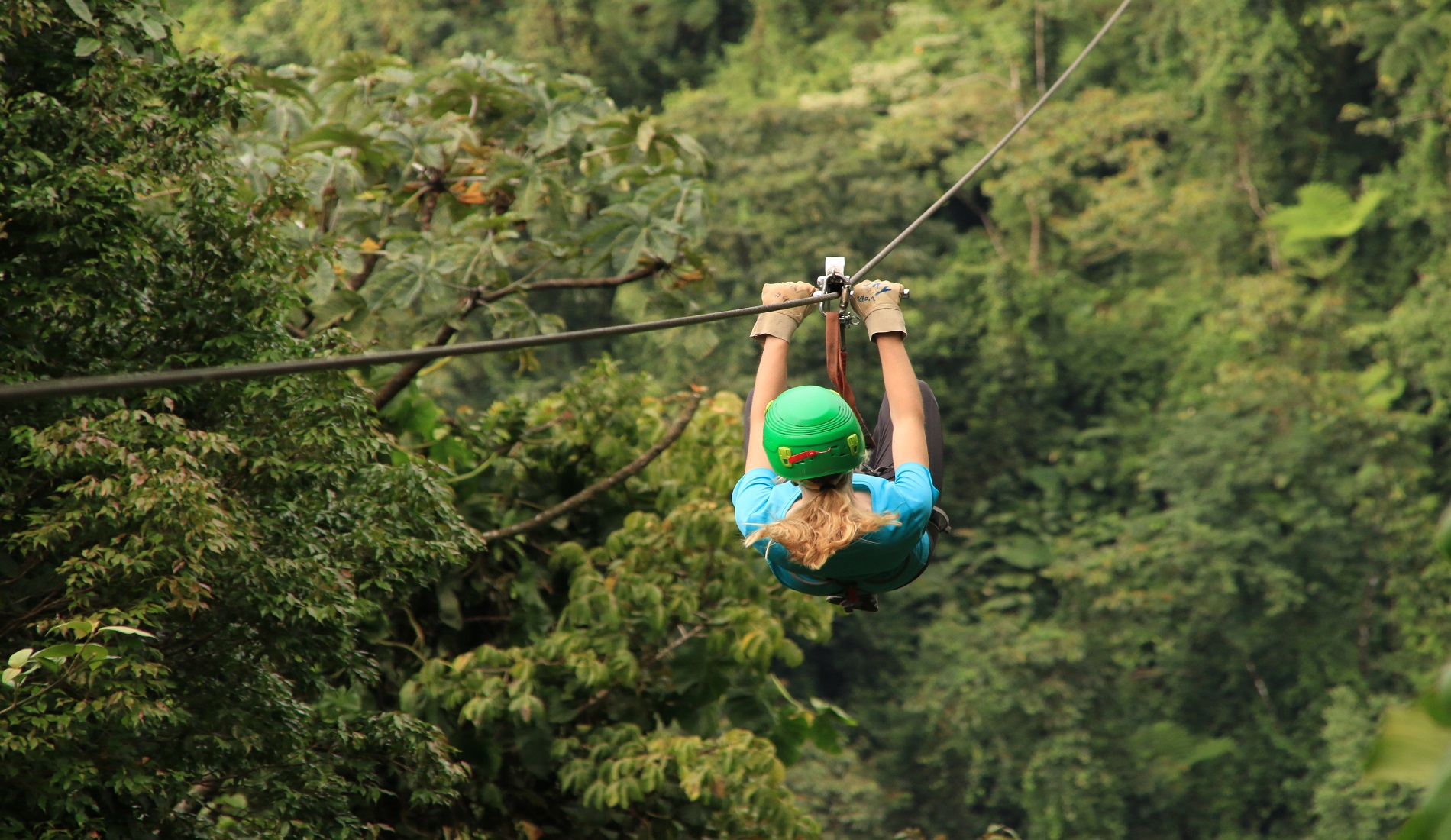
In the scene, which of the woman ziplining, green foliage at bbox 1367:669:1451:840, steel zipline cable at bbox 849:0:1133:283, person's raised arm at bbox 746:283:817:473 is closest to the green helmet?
the woman ziplining

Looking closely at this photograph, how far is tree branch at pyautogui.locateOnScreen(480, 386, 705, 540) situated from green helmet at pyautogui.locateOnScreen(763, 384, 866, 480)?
2.49 metres

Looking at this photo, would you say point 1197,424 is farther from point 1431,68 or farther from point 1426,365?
point 1431,68

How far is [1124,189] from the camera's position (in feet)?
75.1

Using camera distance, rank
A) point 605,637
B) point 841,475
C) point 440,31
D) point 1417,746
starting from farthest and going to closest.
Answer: point 440,31 < point 605,637 < point 841,475 < point 1417,746

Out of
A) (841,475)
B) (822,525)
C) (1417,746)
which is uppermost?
(841,475)

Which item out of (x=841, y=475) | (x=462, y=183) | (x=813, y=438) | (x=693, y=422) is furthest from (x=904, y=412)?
(x=693, y=422)

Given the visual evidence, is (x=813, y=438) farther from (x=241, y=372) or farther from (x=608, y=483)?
(x=608, y=483)

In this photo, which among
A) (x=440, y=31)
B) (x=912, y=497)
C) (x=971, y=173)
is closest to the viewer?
(x=912, y=497)

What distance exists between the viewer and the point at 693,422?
6660mm

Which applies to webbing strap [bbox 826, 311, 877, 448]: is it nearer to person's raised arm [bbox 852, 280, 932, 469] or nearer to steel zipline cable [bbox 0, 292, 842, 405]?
person's raised arm [bbox 852, 280, 932, 469]

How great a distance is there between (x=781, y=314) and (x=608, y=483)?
2.25 meters

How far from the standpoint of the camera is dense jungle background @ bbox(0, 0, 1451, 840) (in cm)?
365

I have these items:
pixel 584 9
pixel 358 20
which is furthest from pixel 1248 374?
pixel 358 20

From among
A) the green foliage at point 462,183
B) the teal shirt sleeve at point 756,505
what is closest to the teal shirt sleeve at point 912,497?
the teal shirt sleeve at point 756,505
